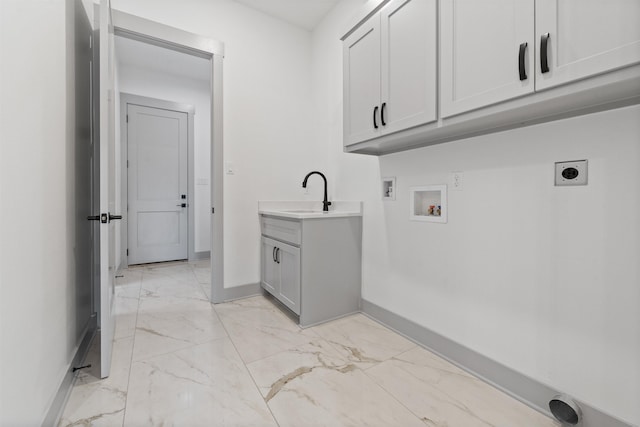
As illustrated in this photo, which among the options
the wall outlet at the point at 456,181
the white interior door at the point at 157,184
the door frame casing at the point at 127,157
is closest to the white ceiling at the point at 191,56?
the door frame casing at the point at 127,157

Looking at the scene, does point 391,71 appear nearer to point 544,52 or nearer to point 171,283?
point 544,52

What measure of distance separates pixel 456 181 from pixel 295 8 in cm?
235

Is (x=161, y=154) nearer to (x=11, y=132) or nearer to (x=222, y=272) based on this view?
(x=222, y=272)

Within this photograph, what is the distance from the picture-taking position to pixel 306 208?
2.99 meters

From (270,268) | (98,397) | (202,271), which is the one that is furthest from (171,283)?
(98,397)

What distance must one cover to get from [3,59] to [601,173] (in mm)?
2068

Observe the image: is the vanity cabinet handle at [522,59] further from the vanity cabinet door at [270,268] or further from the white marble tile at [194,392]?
the vanity cabinet door at [270,268]

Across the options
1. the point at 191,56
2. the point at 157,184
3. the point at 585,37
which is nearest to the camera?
the point at 585,37

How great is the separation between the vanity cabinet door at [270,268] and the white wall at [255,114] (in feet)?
0.39

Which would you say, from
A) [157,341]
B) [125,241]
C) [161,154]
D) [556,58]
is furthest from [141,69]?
[556,58]

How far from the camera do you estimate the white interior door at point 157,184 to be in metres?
4.09

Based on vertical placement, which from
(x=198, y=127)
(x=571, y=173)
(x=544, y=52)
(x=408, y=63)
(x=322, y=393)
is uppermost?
(x=198, y=127)

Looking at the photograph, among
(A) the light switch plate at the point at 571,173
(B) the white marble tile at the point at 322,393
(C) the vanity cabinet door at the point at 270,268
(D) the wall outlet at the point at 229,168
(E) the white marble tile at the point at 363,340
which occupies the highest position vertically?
(D) the wall outlet at the point at 229,168

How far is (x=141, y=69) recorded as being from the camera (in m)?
4.11
